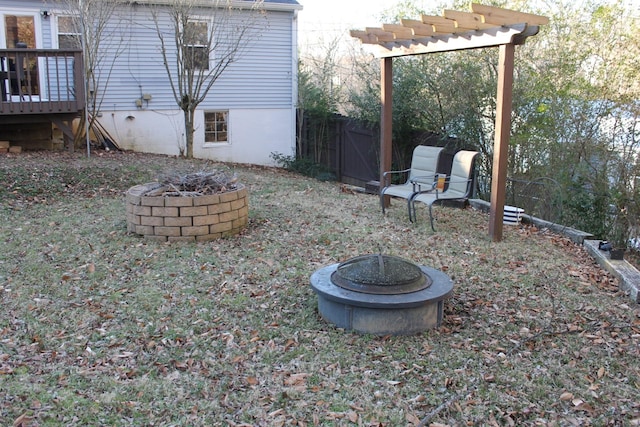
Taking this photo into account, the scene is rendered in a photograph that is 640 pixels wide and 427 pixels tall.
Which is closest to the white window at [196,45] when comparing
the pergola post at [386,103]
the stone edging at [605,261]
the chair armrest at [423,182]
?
the pergola post at [386,103]

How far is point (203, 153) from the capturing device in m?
13.9

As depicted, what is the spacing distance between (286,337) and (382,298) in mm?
672

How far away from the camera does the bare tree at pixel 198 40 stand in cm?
1183

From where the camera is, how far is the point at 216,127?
1411 centimetres

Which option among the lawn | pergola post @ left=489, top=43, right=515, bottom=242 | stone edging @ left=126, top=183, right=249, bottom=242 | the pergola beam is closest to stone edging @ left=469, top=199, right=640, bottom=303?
the lawn

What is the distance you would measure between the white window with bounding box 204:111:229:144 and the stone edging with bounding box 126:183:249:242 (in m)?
8.39

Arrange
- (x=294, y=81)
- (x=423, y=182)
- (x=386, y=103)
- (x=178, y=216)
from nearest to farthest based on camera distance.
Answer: (x=178, y=216) → (x=423, y=182) → (x=386, y=103) → (x=294, y=81)

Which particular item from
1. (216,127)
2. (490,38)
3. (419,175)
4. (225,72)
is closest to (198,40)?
(225,72)

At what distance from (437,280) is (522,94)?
5403 mm

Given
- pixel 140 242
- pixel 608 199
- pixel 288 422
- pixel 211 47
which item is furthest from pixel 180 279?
pixel 211 47

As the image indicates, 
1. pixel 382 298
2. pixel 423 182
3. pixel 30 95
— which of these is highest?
pixel 30 95

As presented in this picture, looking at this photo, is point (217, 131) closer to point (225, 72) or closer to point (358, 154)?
point (225, 72)

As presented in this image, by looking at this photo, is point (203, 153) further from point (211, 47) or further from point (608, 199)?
point (608, 199)

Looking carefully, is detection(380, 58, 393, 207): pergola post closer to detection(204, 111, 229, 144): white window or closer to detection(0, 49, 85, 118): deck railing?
detection(0, 49, 85, 118): deck railing
